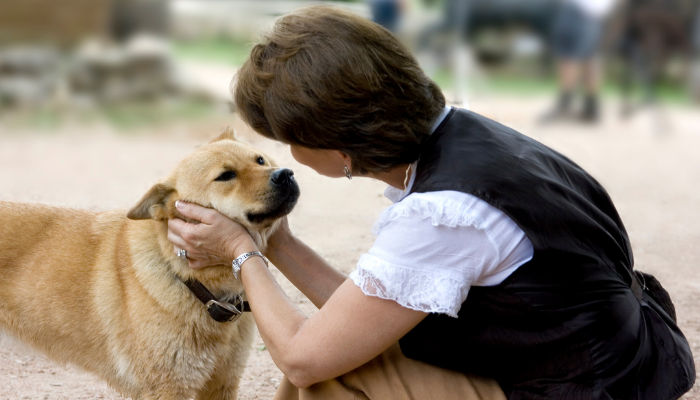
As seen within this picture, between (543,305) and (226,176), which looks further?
(226,176)

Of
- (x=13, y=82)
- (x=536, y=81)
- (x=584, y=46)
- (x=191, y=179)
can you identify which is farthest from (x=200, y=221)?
(x=13, y=82)

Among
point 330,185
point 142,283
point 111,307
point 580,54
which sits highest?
point 142,283

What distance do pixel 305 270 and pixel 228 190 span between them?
1.32 feet

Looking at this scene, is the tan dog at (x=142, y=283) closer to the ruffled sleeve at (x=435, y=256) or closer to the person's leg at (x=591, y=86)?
the ruffled sleeve at (x=435, y=256)

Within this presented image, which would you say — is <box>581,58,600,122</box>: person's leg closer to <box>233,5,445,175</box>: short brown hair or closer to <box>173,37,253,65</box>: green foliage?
<box>173,37,253,65</box>: green foliage

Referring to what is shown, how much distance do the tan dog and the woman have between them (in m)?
0.37

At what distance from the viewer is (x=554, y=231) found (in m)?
1.79

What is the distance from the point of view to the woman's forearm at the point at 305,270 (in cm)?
239

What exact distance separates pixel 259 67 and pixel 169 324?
1.06 meters

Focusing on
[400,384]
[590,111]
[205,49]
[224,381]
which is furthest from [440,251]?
[205,49]

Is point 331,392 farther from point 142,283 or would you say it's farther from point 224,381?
point 142,283

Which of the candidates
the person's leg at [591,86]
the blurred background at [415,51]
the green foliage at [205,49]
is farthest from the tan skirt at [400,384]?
the green foliage at [205,49]

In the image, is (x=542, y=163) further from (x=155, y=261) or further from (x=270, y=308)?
(x=155, y=261)

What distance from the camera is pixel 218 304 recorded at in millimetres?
2406
